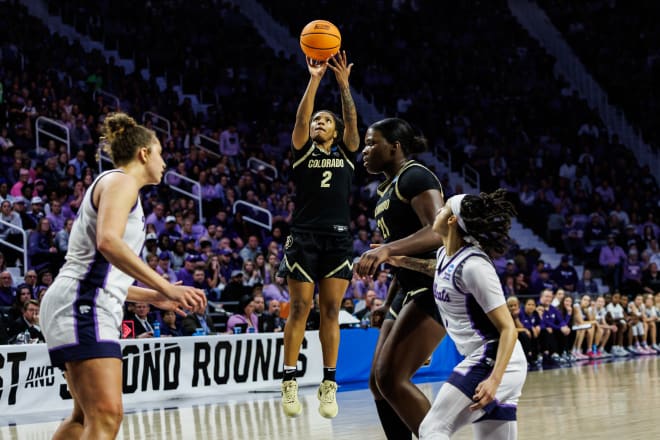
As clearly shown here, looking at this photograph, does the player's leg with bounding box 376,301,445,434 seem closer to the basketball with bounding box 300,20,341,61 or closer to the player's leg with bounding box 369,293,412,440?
the player's leg with bounding box 369,293,412,440

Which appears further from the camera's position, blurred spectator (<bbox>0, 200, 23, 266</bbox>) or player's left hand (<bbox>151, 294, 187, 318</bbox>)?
blurred spectator (<bbox>0, 200, 23, 266</bbox>)

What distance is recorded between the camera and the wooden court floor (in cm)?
764

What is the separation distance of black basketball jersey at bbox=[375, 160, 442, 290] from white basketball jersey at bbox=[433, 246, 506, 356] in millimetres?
1037

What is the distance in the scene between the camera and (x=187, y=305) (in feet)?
13.1

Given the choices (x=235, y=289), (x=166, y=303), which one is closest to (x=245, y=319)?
(x=235, y=289)

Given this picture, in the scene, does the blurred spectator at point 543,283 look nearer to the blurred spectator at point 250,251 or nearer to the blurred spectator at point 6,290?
the blurred spectator at point 250,251

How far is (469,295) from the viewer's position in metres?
4.42

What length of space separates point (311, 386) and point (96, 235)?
31.6 feet

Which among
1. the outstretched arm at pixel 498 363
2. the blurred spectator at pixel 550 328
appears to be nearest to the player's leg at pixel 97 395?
the outstretched arm at pixel 498 363

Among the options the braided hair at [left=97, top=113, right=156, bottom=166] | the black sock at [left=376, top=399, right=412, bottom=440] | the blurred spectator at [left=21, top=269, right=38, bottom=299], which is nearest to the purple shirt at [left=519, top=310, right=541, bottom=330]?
the blurred spectator at [left=21, top=269, right=38, bottom=299]

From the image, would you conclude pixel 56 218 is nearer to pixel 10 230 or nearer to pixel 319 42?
pixel 10 230

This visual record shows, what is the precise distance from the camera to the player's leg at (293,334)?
6.67 metres

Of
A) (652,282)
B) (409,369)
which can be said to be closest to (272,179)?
(652,282)

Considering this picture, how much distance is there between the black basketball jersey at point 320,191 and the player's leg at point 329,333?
40cm
